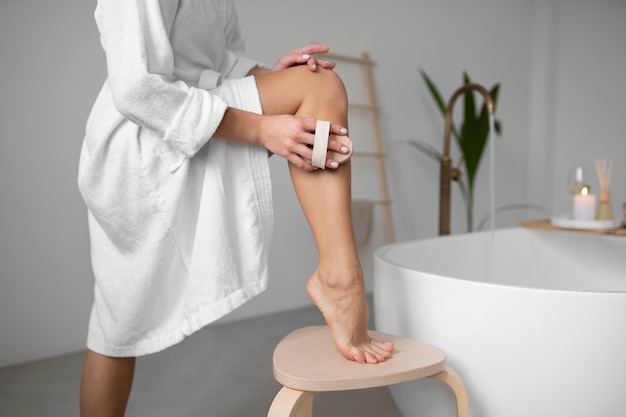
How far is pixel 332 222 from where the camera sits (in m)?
1.05

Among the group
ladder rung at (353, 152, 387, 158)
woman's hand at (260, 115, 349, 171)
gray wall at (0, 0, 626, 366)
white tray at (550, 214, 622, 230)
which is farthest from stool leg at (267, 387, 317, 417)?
ladder rung at (353, 152, 387, 158)

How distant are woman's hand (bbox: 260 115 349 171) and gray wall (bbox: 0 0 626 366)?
5.24 ft

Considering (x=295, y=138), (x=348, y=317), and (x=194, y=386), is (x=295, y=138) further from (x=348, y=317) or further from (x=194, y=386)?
(x=194, y=386)

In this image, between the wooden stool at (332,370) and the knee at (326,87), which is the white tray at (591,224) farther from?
the knee at (326,87)

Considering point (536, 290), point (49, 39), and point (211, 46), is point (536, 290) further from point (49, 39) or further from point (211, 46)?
point (49, 39)

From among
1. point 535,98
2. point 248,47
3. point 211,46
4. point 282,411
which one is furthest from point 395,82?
point 282,411

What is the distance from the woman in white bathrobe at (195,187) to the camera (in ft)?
3.28

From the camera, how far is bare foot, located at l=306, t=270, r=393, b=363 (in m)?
1.06

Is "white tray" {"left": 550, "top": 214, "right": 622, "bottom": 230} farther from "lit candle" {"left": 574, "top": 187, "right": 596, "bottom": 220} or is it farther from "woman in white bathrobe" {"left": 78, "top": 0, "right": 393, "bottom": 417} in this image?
"woman in white bathrobe" {"left": 78, "top": 0, "right": 393, "bottom": 417}

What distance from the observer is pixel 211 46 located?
1.24 metres

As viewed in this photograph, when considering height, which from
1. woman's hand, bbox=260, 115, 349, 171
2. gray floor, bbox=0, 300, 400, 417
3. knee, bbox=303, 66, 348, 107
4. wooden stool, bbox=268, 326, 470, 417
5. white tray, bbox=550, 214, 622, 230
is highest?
knee, bbox=303, 66, 348, 107

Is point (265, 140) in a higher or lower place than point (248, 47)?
lower

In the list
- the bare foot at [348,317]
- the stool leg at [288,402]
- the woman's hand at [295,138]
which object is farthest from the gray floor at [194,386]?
the woman's hand at [295,138]

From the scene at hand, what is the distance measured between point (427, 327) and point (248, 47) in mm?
1982
